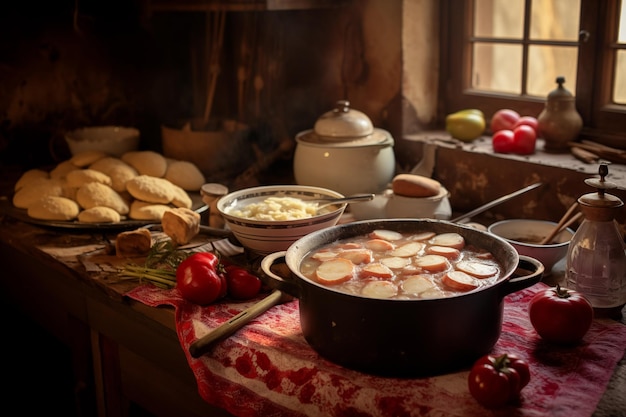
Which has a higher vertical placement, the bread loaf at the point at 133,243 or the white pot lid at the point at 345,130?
the white pot lid at the point at 345,130

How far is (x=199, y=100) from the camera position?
2910 millimetres

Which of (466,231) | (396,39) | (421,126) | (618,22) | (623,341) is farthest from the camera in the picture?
(421,126)

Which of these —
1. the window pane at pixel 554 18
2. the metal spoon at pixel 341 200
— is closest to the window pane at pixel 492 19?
the window pane at pixel 554 18

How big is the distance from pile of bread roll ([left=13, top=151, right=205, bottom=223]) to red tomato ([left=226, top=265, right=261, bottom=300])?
1.45 ft

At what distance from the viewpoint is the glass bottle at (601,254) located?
141 cm

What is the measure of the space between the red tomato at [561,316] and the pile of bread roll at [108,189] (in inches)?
40.0

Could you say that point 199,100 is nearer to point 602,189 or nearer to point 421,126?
point 421,126

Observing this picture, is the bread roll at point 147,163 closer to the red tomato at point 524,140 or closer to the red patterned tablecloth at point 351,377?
the red patterned tablecloth at point 351,377

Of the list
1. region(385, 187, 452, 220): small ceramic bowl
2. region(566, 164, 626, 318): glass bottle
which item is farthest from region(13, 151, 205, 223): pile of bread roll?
region(566, 164, 626, 318): glass bottle

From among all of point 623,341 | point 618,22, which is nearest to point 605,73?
point 618,22

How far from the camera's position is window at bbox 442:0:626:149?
2020 millimetres

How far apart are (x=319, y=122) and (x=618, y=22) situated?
88 centimetres

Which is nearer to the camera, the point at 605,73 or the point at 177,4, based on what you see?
the point at 605,73

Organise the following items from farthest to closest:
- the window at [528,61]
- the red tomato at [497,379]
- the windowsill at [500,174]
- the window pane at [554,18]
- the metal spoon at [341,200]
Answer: the window pane at [554,18] < the window at [528,61] < the windowsill at [500,174] < the metal spoon at [341,200] < the red tomato at [497,379]
